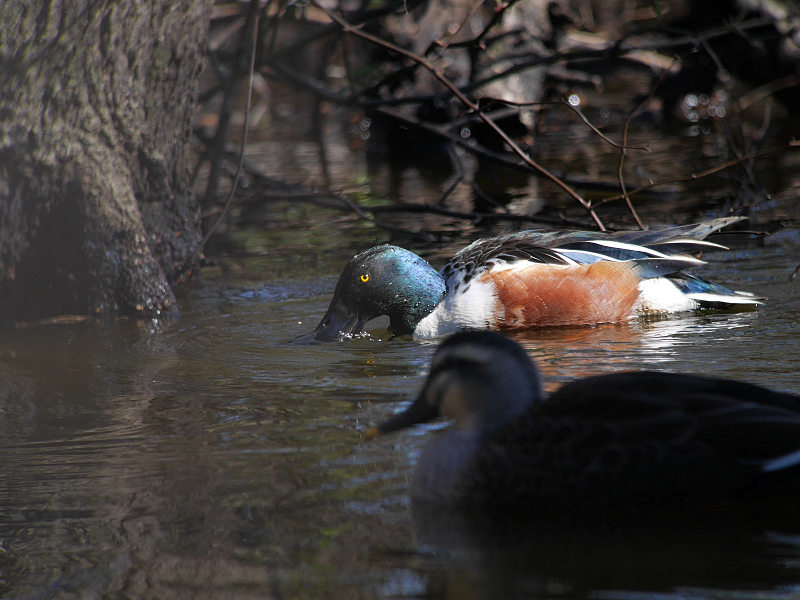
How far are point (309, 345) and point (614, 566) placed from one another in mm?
3255

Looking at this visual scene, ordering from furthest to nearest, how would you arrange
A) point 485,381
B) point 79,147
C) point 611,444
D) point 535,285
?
1. point 79,147
2. point 535,285
3. point 485,381
4. point 611,444

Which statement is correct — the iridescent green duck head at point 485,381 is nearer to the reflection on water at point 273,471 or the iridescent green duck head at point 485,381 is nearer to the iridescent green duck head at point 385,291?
the reflection on water at point 273,471

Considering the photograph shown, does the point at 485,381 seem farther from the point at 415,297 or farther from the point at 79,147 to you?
the point at 79,147

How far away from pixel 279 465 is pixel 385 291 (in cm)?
256

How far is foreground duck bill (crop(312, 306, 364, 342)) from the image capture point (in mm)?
6195

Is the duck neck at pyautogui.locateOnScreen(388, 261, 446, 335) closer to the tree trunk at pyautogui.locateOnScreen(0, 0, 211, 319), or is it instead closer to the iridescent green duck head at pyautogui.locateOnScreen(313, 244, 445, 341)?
the iridescent green duck head at pyautogui.locateOnScreen(313, 244, 445, 341)

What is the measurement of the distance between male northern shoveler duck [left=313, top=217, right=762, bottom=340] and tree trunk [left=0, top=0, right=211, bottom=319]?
1419mm

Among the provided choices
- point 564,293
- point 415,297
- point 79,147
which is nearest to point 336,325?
point 415,297

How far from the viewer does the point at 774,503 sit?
349cm

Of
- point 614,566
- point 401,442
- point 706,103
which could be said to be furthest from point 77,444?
point 706,103

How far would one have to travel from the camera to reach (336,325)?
247 inches

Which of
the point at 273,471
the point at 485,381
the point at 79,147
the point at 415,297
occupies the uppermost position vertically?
the point at 79,147

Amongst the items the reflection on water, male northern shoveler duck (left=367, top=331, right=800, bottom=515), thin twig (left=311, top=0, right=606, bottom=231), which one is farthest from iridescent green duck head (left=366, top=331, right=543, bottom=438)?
thin twig (left=311, top=0, right=606, bottom=231)

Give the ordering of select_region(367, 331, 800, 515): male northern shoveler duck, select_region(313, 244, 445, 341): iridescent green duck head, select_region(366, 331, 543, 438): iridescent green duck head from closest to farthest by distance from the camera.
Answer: select_region(367, 331, 800, 515): male northern shoveler duck → select_region(366, 331, 543, 438): iridescent green duck head → select_region(313, 244, 445, 341): iridescent green duck head
